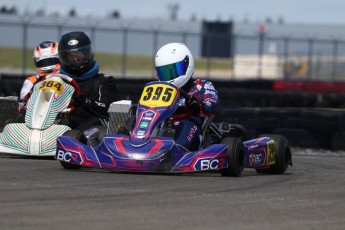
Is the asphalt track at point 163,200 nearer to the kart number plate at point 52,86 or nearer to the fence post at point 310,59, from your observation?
the kart number plate at point 52,86

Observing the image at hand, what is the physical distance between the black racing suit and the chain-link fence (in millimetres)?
18294

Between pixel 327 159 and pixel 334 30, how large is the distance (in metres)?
53.8

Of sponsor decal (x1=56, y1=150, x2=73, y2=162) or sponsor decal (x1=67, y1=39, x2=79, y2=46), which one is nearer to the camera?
sponsor decal (x1=56, y1=150, x2=73, y2=162)

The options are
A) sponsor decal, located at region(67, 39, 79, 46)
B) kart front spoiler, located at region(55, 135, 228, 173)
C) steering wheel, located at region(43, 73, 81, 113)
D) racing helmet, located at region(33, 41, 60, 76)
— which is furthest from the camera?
racing helmet, located at region(33, 41, 60, 76)

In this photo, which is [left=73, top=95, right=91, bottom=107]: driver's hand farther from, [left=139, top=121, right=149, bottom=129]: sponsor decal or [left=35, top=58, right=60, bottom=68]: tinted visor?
[left=139, top=121, right=149, bottom=129]: sponsor decal

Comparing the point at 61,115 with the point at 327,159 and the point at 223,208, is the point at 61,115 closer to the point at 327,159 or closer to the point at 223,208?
the point at 327,159

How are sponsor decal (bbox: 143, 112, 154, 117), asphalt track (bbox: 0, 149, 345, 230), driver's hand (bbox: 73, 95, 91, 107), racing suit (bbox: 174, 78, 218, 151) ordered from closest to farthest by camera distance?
asphalt track (bbox: 0, 149, 345, 230) < sponsor decal (bbox: 143, 112, 154, 117) < racing suit (bbox: 174, 78, 218, 151) < driver's hand (bbox: 73, 95, 91, 107)

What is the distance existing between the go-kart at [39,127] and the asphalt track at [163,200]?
98cm

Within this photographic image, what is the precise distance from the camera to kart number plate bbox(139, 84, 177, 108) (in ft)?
30.4

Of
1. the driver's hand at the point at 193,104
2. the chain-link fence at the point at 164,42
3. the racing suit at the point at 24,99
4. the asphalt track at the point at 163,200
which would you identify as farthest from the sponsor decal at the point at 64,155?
the chain-link fence at the point at 164,42

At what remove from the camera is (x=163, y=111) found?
9.22 m

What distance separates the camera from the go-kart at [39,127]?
10.8 metres

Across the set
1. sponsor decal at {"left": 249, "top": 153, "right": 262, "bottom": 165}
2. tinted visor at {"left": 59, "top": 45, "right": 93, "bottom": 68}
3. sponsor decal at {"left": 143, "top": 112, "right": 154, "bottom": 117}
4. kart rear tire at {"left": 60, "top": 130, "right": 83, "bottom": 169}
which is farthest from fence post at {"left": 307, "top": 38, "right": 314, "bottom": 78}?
sponsor decal at {"left": 143, "top": 112, "right": 154, "bottom": 117}

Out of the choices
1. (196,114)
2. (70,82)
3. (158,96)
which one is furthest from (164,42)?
(158,96)
